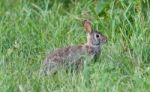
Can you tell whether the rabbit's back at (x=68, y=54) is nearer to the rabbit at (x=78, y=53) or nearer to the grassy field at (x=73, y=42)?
the rabbit at (x=78, y=53)

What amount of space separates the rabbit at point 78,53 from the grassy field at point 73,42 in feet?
0.35

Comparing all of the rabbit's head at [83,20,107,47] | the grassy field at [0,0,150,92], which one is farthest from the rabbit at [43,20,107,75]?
the grassy field at [0,0,150,92]

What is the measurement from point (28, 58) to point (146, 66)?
3.92 feet

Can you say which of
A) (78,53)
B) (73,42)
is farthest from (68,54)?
(73,42)

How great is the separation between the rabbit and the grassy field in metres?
0.11

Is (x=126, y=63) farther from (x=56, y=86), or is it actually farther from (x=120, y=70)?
(x=56, y=86)

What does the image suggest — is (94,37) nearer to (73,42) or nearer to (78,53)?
(78,53)

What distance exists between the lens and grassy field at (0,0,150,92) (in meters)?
5.93

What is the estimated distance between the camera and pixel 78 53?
666 centimetres

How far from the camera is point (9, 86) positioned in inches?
230

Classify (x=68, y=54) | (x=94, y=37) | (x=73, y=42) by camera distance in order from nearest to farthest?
(x=68, y=54), (x=94, y=37), (x=73, y=42)

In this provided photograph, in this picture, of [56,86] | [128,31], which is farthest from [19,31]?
[56,86]

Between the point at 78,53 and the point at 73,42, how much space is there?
0.64 meters

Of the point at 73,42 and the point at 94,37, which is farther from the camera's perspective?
the point at 73,42
